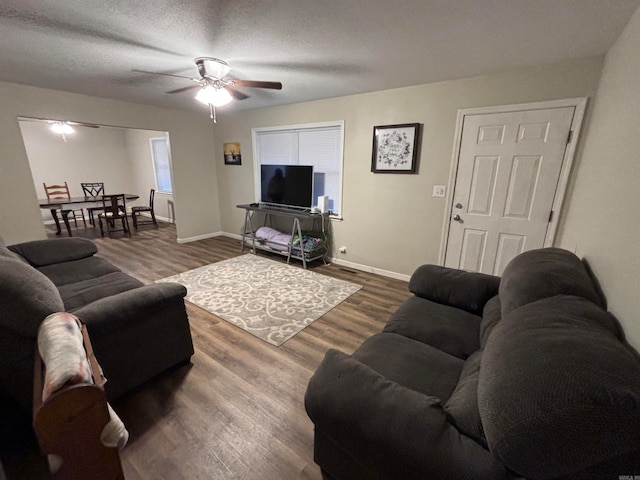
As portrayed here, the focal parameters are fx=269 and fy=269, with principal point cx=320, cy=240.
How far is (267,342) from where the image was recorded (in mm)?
2256

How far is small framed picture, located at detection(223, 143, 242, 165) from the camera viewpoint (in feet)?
16.3

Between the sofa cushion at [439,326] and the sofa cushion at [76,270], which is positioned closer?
the sofa cushion at [439,326]

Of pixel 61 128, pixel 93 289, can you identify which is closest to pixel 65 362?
pixel 93 289

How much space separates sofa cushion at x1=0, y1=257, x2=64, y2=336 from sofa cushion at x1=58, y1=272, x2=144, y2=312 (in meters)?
0.69

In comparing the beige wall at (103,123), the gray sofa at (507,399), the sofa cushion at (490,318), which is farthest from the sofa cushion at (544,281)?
the beige wall at (103,123)

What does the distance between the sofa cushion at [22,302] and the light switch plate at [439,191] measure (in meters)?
3.28

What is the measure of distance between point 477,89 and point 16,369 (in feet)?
12.9

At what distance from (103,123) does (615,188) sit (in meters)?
5.53

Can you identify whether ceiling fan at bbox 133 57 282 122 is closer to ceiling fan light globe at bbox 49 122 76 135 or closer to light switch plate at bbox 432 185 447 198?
light switch plate at bbox 432 185 447 198

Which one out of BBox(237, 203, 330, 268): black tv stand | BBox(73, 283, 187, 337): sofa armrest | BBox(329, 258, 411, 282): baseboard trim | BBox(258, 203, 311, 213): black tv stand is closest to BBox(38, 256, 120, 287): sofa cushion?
A: BBox(73, 283, 187, 337): sofa armrest

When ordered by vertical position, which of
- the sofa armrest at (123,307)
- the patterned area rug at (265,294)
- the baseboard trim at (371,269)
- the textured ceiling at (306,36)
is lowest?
the patterned area rug at (265,294)

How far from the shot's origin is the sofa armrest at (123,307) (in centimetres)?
146

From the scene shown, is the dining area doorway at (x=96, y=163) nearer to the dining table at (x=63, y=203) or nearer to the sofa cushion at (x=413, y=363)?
the dining table at (x=63, y=203)

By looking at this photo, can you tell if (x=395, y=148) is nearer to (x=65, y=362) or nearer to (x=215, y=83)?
(x=215, y=83)
